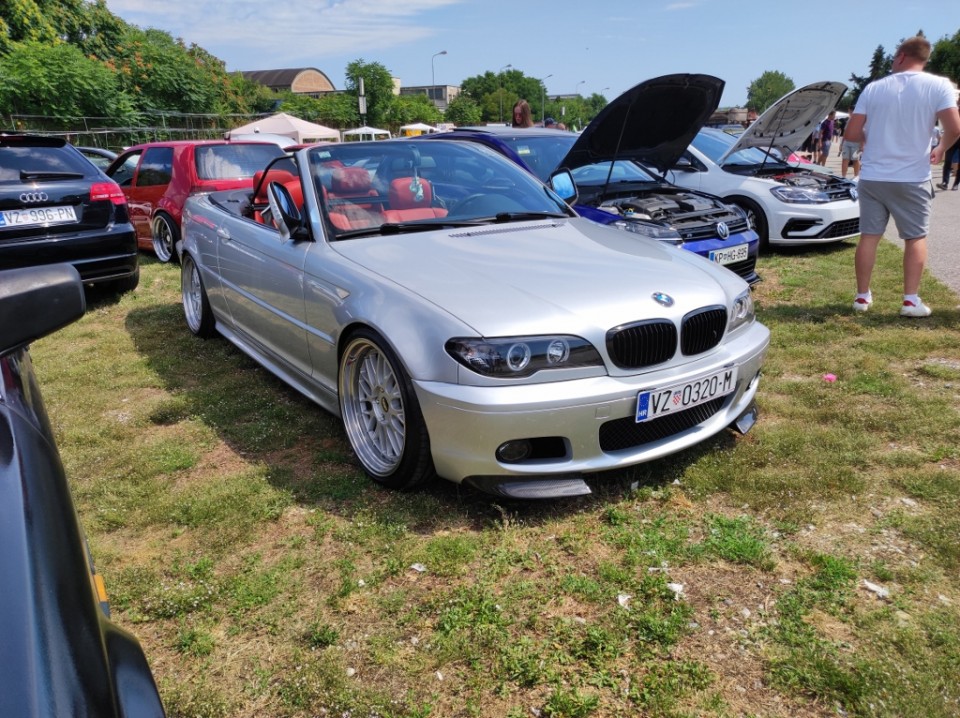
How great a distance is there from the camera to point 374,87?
212ft

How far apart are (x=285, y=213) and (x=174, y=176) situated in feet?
17.8

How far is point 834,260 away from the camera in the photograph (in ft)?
25.5

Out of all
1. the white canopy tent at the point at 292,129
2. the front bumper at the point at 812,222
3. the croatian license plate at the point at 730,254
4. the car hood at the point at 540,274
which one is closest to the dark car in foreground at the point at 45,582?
the car hood at the point at 540,274

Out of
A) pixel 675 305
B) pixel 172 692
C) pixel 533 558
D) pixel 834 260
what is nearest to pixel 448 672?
pixel 533 558

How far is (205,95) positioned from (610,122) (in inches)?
1445

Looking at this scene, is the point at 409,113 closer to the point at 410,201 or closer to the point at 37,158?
the point at 37,158

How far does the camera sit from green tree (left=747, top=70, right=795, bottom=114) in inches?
5789

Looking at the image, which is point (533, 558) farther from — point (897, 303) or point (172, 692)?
point (897, 303)

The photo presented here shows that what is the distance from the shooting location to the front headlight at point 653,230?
20.0ft

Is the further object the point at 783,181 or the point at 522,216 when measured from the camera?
the point at 783,181

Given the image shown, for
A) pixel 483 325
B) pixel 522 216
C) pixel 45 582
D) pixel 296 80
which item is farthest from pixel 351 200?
pixel 296 80

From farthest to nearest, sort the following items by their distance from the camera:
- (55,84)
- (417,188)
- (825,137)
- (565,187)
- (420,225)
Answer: (55,84)
(825,137)
(565,187)
(417,188)
(420,225)

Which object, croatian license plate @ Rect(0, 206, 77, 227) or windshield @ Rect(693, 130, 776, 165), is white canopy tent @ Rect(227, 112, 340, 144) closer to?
windshield @ Rect(693, 130, 776, 165)

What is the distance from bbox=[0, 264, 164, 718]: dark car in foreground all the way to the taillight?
5.64m
